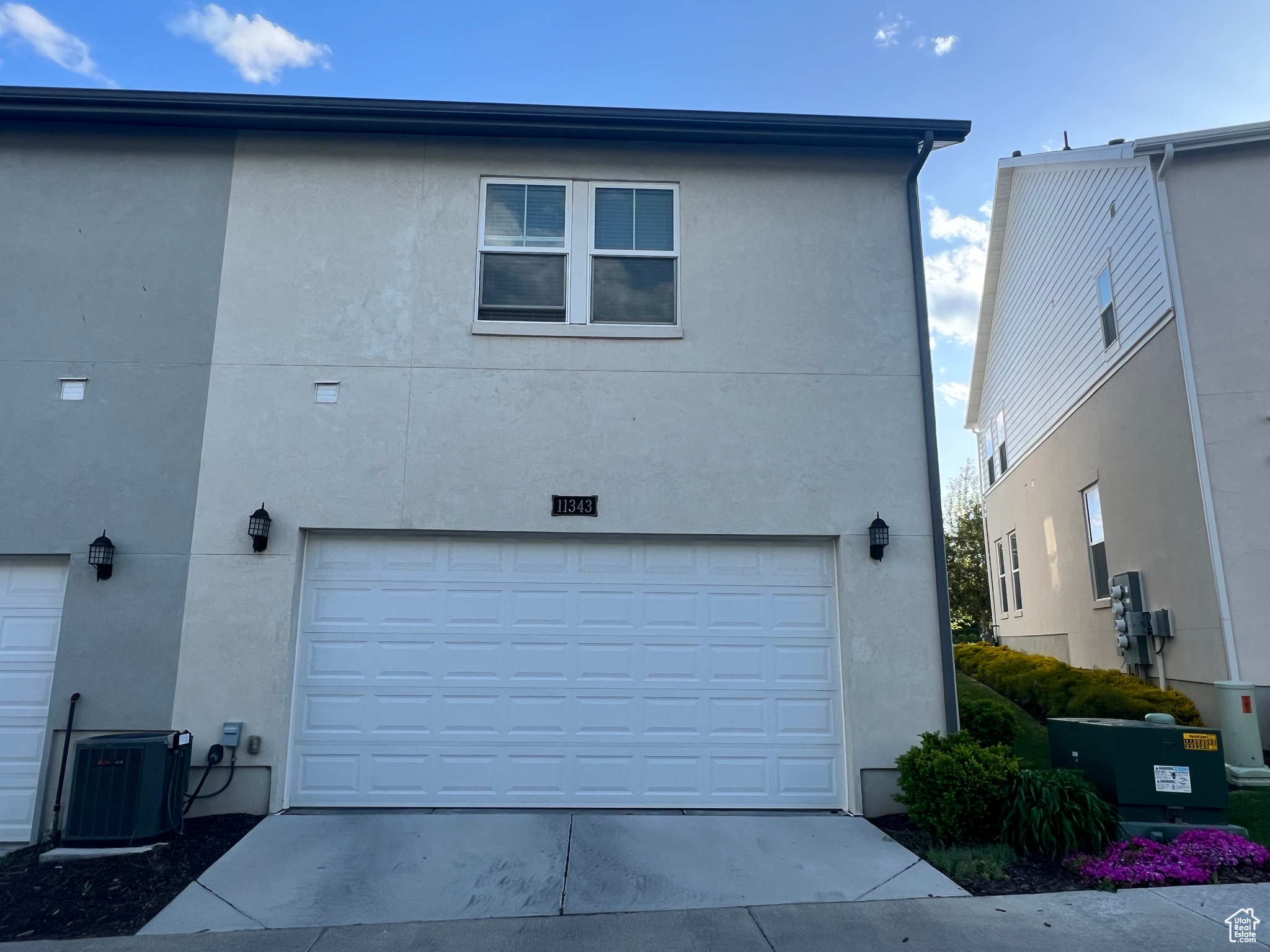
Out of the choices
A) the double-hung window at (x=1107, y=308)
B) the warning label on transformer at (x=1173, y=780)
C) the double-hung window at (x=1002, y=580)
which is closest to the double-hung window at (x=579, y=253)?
the warning label on transformer at (x=1173, y=780)

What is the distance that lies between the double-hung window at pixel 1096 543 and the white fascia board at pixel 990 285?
6.42 meters

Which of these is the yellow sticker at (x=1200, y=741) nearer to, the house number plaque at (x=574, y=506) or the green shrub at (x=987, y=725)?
the green shrub at (x=987, y=725)

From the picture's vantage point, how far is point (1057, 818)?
589cm

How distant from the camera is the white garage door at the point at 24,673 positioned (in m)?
7.09

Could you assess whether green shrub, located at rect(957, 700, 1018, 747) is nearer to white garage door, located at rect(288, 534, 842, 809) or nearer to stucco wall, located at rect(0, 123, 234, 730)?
white garage door, located at rect(288, 534, 842, 809)

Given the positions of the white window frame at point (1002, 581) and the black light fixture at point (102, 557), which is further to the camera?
the white window frame at point (1002, 581)

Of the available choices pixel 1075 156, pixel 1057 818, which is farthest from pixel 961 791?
pixel 1075 156

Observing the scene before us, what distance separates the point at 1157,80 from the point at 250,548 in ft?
40.3

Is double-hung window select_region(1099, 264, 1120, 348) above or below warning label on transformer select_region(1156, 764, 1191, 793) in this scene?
above

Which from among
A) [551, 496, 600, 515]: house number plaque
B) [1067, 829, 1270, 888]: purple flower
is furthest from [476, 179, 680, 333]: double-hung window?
[1067, 829, 1270, 888]: purple flower

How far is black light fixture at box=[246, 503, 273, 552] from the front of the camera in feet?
23.8

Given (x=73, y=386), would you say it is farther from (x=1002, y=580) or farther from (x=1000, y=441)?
(x=1002, y=580)

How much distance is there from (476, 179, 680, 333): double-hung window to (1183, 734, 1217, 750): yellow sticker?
5.30 m

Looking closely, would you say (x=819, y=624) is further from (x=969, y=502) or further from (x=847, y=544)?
(x=969, y=502)
